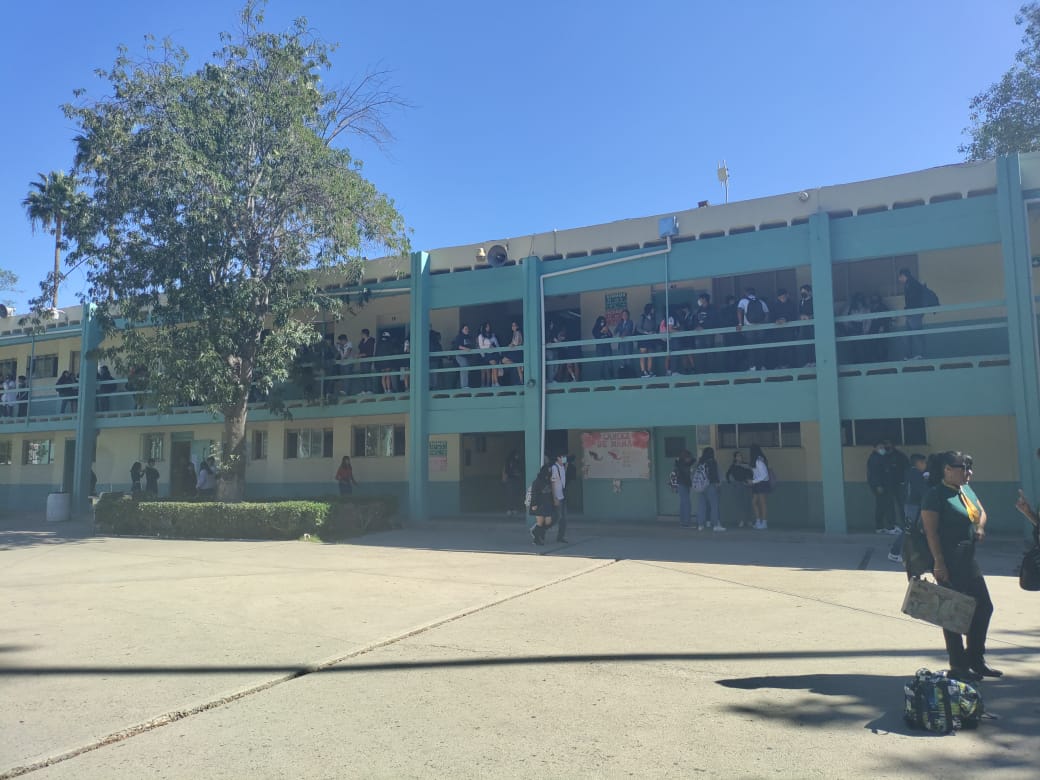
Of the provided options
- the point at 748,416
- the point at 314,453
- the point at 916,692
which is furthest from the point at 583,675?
the point at 314,453

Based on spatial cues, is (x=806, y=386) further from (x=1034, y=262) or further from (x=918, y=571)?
(x=918, y=571)

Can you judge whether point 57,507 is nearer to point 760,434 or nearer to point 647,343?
point 647,343

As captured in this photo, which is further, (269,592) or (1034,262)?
(1034,262)

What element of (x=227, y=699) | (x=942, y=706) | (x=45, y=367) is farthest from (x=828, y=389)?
(x=45, y=367)

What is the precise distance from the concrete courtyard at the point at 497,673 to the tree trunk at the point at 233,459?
18.9 ft

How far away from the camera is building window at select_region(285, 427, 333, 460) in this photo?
2069 cm

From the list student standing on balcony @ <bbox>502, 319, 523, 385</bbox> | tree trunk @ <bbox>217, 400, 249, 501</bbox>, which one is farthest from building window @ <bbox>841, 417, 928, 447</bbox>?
tree trunk @ <bbox>217, 400, 249, 501</bbox>

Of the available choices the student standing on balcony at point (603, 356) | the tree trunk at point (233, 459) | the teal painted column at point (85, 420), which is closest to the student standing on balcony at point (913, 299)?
the student standing on balcony at point (603, 356)

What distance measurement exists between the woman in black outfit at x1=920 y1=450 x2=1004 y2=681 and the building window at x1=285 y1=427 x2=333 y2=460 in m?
17.5

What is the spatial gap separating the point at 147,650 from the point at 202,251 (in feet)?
34.7

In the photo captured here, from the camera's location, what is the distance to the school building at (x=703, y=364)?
12484mm

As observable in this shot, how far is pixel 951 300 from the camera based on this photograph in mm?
14227

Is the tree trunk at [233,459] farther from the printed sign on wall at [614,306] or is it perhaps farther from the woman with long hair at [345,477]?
the printed sign on wall at [614,306]

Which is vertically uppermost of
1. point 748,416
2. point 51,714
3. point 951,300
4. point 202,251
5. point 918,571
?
point 202,251
